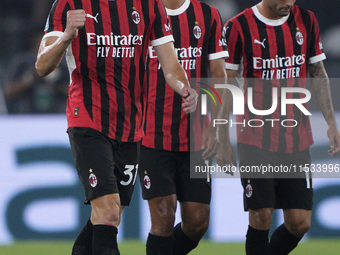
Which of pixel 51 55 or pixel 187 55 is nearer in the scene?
pixel 51 55

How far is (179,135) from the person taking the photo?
16.1ft

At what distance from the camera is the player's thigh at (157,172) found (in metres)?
4.81

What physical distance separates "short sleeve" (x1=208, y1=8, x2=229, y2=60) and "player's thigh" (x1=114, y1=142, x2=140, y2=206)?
1.07 metres

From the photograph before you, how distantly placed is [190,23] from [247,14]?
46cm

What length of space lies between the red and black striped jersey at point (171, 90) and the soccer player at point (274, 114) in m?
0.19

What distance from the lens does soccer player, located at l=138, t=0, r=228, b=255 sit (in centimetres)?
487

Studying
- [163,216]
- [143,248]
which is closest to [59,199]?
[143,248]

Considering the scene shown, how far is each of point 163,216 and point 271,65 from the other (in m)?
1.23

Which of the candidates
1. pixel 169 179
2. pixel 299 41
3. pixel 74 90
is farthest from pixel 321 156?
pixel 74 90

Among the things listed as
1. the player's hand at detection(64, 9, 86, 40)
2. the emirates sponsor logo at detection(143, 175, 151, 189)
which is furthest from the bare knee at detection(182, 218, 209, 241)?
the player's hand at detection(64, 9, 86, 40)

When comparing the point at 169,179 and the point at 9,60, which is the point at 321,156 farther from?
the point at 9,60

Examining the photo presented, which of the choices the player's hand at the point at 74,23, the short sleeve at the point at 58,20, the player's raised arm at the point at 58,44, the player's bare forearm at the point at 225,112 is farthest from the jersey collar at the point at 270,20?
the player's hand at the point at 74,23

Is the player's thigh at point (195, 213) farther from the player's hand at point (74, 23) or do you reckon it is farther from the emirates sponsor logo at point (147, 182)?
the player's hand at point (74, 23)

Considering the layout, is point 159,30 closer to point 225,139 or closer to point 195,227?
point 225,139
